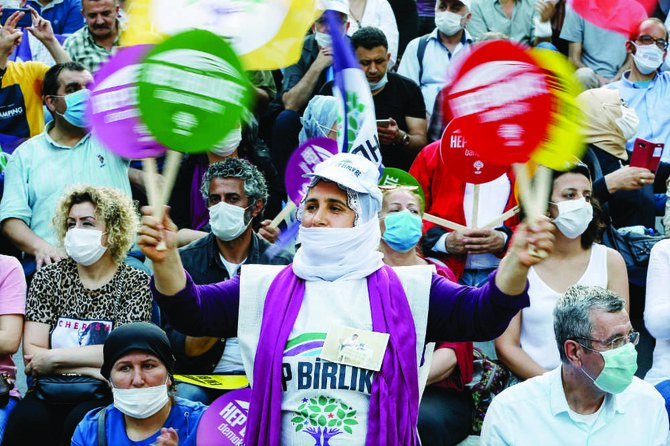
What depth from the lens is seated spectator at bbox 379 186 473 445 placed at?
5.66 meters

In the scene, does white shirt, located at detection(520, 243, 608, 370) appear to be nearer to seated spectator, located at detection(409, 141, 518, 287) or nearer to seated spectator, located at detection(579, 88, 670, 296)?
seated spectator, located at detection(409, 141, 518, 287)

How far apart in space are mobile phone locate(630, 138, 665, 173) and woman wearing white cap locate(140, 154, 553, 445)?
3.66 metres

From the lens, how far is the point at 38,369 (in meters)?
5.81

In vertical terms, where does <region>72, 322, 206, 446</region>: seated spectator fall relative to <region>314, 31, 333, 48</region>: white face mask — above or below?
below

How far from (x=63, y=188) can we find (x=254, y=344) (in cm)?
349

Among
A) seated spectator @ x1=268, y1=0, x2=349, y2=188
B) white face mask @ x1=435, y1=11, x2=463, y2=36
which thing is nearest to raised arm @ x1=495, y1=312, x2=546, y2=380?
seated spectator @ x1=268, y1=0, x2=349, y2=188

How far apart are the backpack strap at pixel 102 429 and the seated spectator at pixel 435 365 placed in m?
1.51

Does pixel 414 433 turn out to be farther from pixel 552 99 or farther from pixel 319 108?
pixel 319 108

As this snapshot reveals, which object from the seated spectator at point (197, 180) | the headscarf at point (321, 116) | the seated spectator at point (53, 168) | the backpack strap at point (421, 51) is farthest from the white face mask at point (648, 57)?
the seated spectator at point (53, 168)

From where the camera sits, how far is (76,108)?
7168 mm

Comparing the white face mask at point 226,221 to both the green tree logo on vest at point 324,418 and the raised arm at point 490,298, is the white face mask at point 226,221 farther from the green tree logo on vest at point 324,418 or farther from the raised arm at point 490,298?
the green tree logo on vest at point 324,418

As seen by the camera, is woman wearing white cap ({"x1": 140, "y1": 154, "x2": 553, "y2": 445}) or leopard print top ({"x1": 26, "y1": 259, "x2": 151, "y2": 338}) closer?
woman wearing white cap ({"x1": 140, "y1": 154, "x2": 553, "y2": 445})

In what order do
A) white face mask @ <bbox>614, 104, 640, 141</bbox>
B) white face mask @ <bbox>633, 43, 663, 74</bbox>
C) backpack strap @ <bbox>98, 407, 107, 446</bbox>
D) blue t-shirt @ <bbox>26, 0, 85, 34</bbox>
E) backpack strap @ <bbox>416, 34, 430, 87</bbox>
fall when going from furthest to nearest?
blue t-shirt @ <bbox>26, 0, 85, 34</bbox>
backpack strap @ <bbox>416, 34, 430, 87</bbox>
white face mask @ <bbox>633, 43, 663, 74</bbox>
white face mask @ <bbox>614, 104, 640, 141</bbox>
backpack strap @ <bbox>98, 407, 107, 446</bbox>

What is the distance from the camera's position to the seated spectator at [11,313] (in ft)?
19.4
